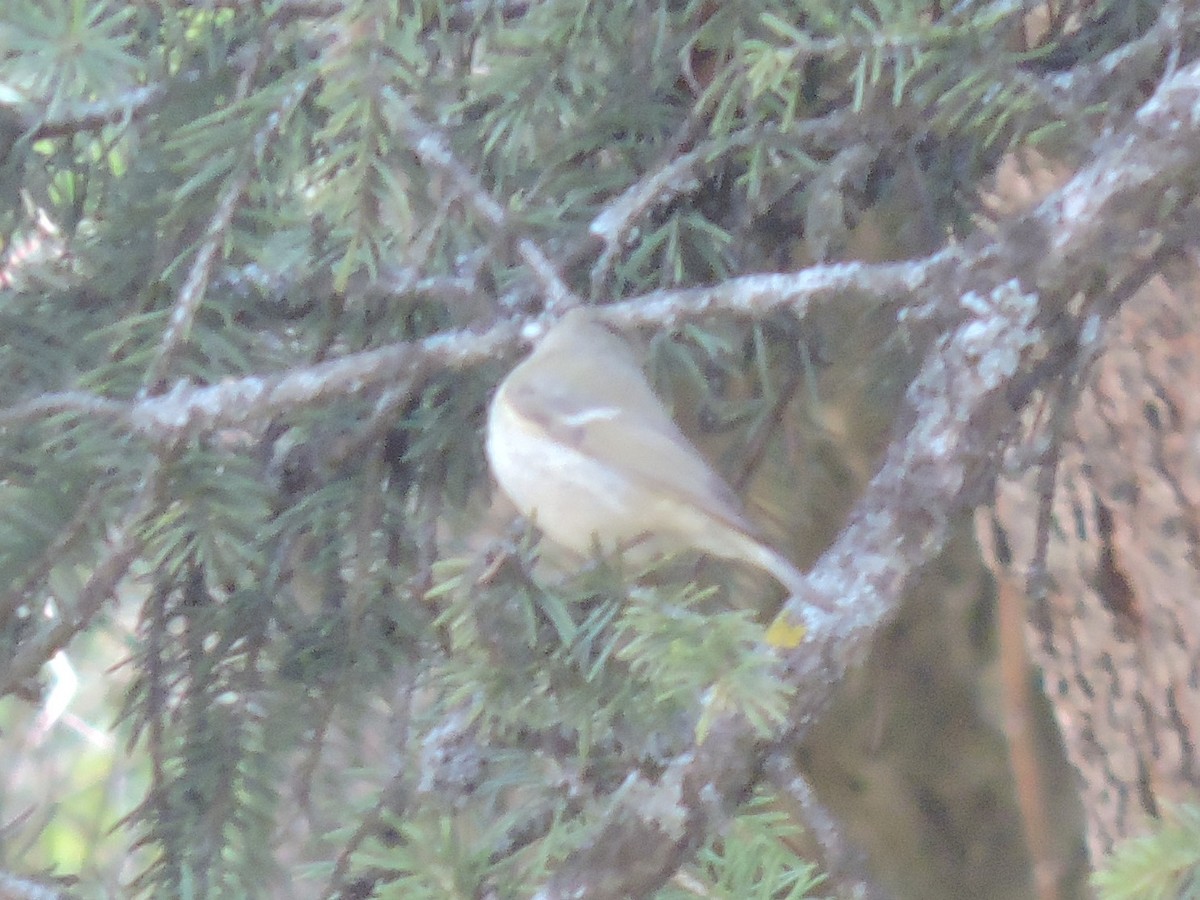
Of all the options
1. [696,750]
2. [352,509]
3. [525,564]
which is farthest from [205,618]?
[696,750]

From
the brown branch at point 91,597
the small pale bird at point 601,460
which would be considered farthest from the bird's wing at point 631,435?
the brown branch at point 91,597

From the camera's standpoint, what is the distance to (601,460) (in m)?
0.96

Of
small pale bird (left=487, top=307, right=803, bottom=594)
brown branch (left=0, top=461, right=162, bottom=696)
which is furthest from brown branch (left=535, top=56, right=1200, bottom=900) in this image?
brown branch (left=0, top=461, right=162, bottom=696)

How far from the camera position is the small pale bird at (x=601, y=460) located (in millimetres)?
890

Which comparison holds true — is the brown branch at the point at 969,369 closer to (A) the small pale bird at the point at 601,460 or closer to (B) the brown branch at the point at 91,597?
(A) the small pale bird at the point at 601,460

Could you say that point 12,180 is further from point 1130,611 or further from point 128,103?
point 1130,611

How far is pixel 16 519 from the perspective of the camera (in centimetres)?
78

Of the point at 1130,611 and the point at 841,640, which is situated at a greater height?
the point at 841,640

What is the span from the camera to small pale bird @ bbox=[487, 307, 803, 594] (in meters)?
0.89

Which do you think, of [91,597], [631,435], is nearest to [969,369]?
[631,435]

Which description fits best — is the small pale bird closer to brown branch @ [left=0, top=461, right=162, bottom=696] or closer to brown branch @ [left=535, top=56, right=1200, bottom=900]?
brown branch @ [left=535, top=56, right=1200, bottom=900]

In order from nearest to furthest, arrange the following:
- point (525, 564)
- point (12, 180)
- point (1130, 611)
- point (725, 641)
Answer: point (725, 641) → point (525, 564) → point (12, 180) → point (1130, 611)

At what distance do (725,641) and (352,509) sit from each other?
451 mm

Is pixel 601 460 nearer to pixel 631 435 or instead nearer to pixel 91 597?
pixel 631 435
